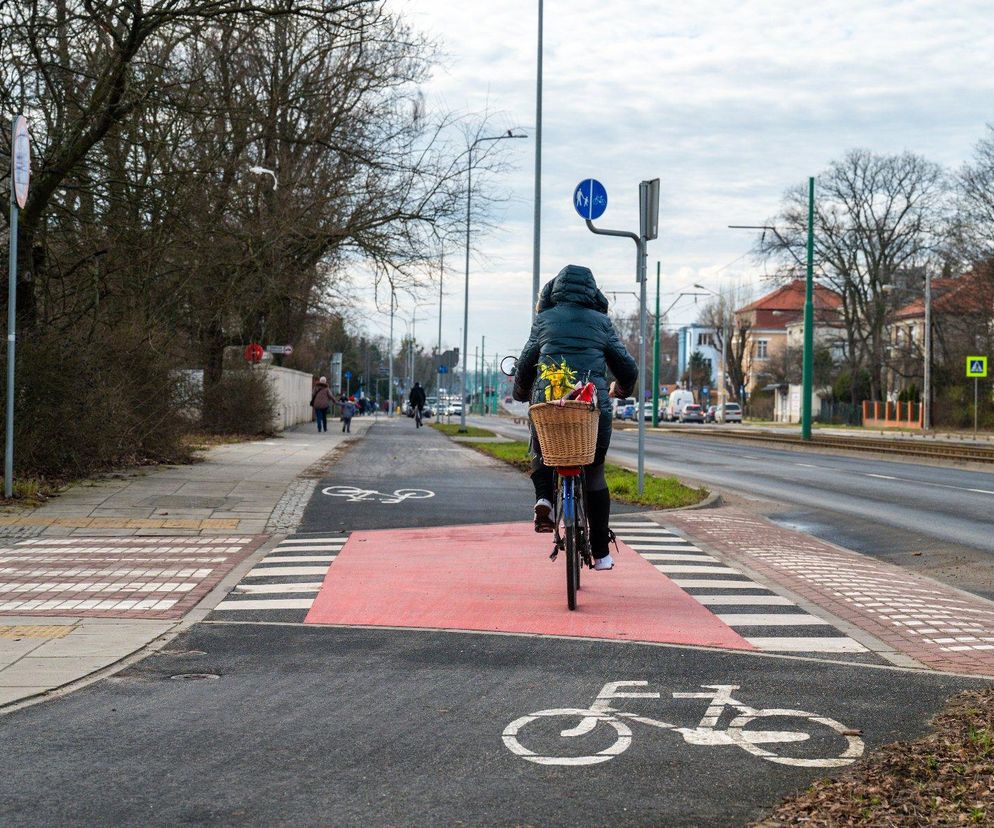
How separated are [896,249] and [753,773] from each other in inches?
2670

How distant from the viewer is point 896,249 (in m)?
68.4

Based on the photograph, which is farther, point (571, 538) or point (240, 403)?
point (240, 403)

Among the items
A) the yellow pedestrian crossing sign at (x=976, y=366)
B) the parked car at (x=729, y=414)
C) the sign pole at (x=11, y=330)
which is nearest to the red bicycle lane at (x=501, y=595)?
the sign pole at (x=11, y=330)

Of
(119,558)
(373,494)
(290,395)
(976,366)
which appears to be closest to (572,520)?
(119,558)

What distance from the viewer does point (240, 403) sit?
31.0m

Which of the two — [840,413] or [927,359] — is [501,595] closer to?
[927,359]

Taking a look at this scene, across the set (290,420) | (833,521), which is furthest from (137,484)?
(290,420)

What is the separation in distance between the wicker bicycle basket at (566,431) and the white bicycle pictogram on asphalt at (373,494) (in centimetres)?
818

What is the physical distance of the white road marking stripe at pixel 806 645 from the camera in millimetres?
6852

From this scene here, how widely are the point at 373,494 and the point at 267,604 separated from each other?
26.8 ft

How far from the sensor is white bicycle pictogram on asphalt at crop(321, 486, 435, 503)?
15690 millimetres

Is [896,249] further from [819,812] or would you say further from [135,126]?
[819,812]

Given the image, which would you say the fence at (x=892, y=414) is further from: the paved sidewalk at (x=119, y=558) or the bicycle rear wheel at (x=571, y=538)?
the bicycle rear wheel at (x=571, y=538)

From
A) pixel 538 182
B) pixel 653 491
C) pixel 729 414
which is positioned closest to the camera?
pixel 653 491
